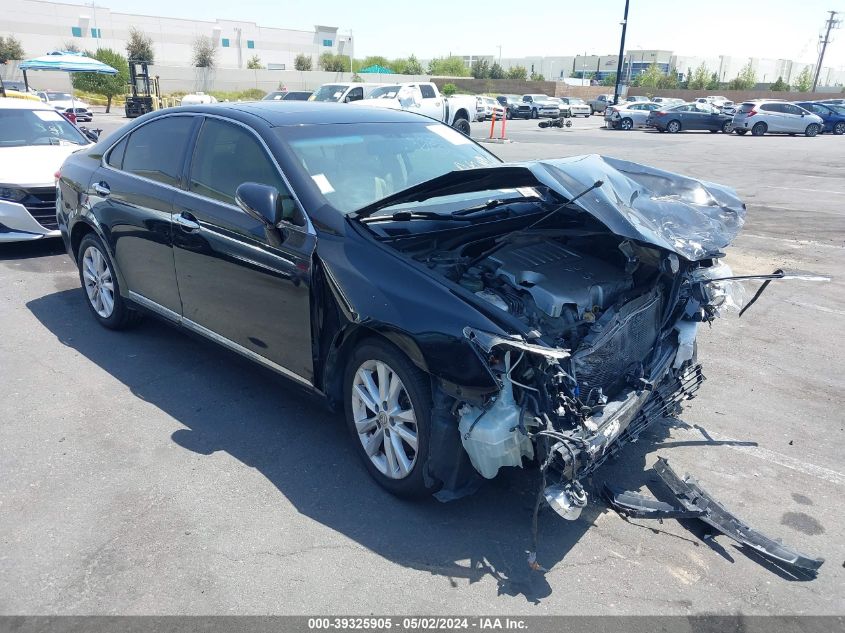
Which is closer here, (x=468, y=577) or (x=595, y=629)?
(x=595, y=629)

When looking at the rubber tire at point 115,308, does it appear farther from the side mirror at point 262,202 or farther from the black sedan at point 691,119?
the black sedan at point 691,119

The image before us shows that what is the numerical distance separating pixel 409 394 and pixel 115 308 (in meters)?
3.44

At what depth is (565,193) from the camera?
9.93ft

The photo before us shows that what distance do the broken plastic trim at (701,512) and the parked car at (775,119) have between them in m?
33.0

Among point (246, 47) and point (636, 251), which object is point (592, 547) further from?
point (246, 47)

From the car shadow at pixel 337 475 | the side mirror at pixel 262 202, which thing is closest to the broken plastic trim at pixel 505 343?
the car shadow at pixel 337 475

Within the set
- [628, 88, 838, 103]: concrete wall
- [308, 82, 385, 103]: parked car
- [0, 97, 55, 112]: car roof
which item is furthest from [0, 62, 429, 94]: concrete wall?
[0, 97, 55, 112]: car roof

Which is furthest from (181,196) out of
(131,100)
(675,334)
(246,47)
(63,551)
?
(246,47)

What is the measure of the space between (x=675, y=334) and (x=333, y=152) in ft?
7.57

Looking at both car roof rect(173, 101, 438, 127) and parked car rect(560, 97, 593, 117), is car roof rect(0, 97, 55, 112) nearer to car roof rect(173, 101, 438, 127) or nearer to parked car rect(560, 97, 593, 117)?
car roof rect(173, 101, 438, 127)

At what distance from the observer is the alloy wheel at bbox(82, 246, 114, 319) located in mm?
5496

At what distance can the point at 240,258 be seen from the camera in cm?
391

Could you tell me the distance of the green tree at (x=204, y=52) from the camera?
71.1 m

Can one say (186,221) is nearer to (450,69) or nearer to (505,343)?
(505,343)
